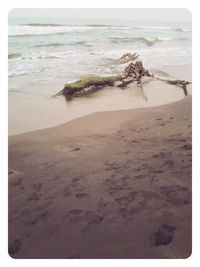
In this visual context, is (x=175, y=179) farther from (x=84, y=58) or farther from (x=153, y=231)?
(x=84, y=58)

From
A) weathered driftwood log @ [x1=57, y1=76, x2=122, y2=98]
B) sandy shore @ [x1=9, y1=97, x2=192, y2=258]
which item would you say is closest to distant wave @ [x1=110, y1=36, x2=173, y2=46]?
weathered driftwood log @ [x1=57, y1=76, x2=122, y2=98]

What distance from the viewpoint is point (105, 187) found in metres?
2.81

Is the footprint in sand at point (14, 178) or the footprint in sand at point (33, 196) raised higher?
the footprint in sand at point (14, 178)

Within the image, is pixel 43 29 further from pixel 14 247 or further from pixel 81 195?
pixel 14 247

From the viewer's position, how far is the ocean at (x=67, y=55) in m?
2.83

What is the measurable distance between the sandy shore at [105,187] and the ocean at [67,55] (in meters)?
0.11

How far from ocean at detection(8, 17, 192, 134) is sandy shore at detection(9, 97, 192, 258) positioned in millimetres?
→ 108

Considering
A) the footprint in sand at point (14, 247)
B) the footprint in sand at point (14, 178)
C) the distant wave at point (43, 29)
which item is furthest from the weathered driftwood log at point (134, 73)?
the footprint in sand at point (14, 247)

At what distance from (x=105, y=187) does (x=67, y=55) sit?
83cm

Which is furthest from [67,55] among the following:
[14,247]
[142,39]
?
[14,247]

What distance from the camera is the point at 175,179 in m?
2.84

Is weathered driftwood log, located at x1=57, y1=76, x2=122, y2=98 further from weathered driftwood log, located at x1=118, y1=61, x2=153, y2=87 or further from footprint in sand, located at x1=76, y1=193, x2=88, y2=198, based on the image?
footprint in sand, located at x1=76, y1=193, x2=88, y2=198

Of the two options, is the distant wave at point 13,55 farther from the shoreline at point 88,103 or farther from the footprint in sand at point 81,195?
the footprint in sand at point 81,195
